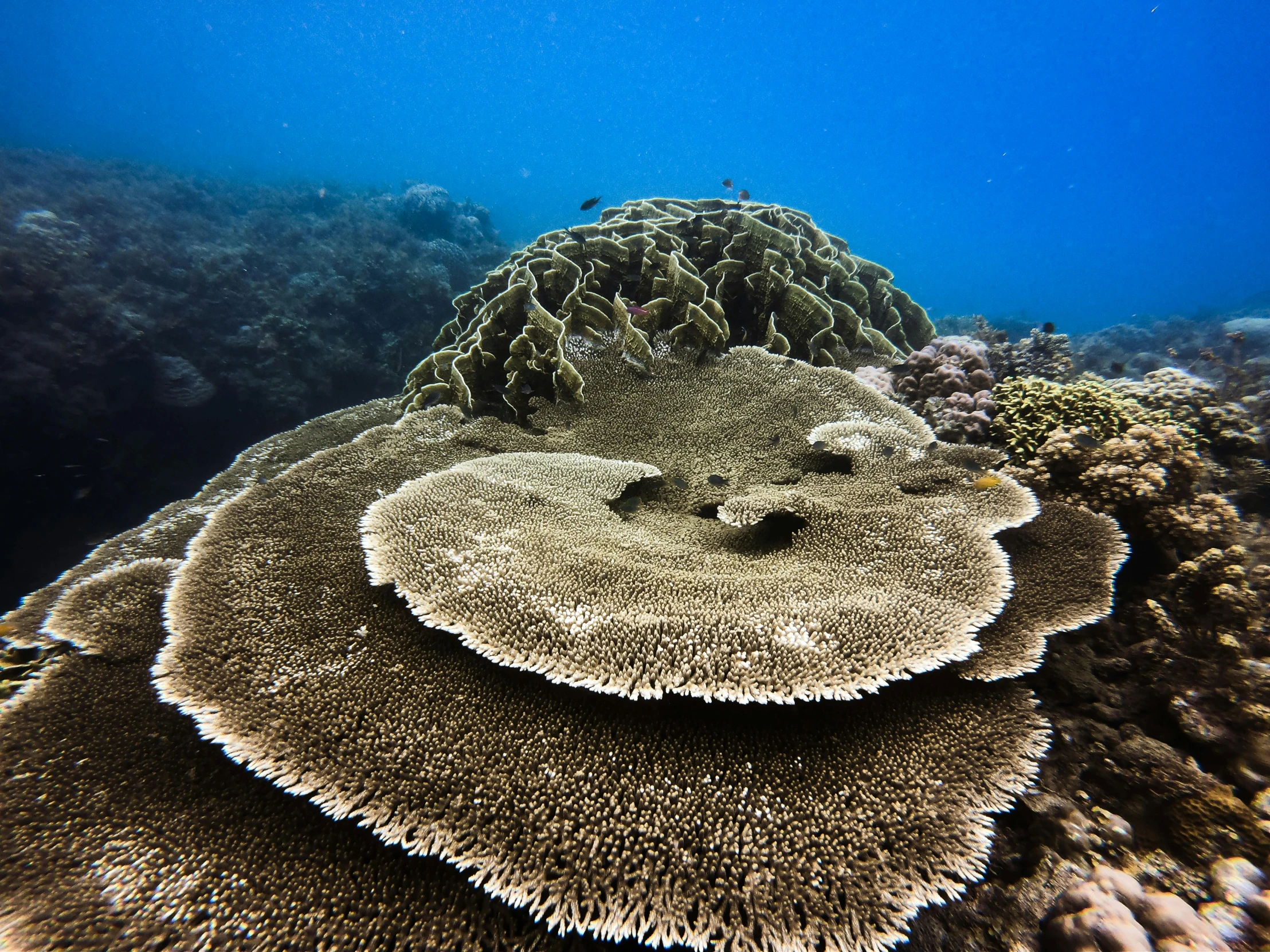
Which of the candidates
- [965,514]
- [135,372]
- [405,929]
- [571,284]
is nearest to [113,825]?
[405,929]

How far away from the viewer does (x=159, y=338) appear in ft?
38.9

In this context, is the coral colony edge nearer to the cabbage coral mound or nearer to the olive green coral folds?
the cabbage coral mound

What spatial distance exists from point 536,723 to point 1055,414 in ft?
15.9

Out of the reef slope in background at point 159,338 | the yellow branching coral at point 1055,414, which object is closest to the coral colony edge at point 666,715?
the yellow branching coral at point 1055,414

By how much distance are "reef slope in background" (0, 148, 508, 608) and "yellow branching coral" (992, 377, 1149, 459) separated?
45.6ft

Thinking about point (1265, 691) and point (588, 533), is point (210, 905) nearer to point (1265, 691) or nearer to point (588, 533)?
point (588, 533)

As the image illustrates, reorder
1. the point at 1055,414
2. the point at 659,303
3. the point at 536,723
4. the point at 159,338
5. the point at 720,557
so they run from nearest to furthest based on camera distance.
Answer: the point at 536,723, the point at 720,557, the point at 1055,414, the point at 659,303, the point at 159,338

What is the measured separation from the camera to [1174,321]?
25.2m

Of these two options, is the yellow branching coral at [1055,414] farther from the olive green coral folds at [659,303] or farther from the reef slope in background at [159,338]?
the reef slope in background at [159,338]

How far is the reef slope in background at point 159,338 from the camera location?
997cm

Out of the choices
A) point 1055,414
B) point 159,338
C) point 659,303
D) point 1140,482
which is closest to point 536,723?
point 1140,482

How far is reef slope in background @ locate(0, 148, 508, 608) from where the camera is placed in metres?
9.97

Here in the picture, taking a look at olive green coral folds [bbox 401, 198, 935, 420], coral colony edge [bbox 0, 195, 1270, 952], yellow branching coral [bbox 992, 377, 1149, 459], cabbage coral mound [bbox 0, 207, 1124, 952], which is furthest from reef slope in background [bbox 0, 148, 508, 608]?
yellow branching coral [bbox 992, 377, 1149, 459]

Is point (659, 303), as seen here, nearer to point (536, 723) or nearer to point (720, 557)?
point (720, 557)
